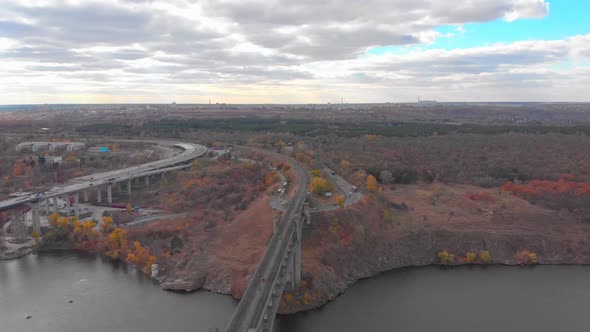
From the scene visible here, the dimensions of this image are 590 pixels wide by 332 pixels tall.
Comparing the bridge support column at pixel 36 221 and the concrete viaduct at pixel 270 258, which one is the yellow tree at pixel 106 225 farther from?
the concrete viaduct at pixel 270 258

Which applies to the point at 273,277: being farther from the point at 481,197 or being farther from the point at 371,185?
the point at 481,197

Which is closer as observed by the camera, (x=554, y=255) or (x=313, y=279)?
(x=313, y=279)

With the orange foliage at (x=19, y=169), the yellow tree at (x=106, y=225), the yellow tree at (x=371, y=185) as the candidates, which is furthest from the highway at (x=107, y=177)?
the yellow tree at (x=371, y=185)

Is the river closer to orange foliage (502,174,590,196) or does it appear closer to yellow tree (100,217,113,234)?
yellow tree (100,217,113,234)

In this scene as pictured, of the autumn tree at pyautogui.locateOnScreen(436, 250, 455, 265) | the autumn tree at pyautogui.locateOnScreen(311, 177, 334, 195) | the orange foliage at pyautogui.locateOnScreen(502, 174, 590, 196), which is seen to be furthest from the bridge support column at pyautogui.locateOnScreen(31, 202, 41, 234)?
the orange foliage at pyautogui.locateOnScreen(502, 174, 590, 196)

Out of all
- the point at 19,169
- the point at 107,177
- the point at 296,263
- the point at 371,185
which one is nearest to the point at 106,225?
the point at 107,177

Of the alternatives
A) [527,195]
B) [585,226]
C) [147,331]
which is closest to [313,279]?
[147,331]

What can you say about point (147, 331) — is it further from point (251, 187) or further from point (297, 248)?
point (251, 187)

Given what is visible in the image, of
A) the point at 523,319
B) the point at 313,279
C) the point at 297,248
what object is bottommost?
the point at 523,319
